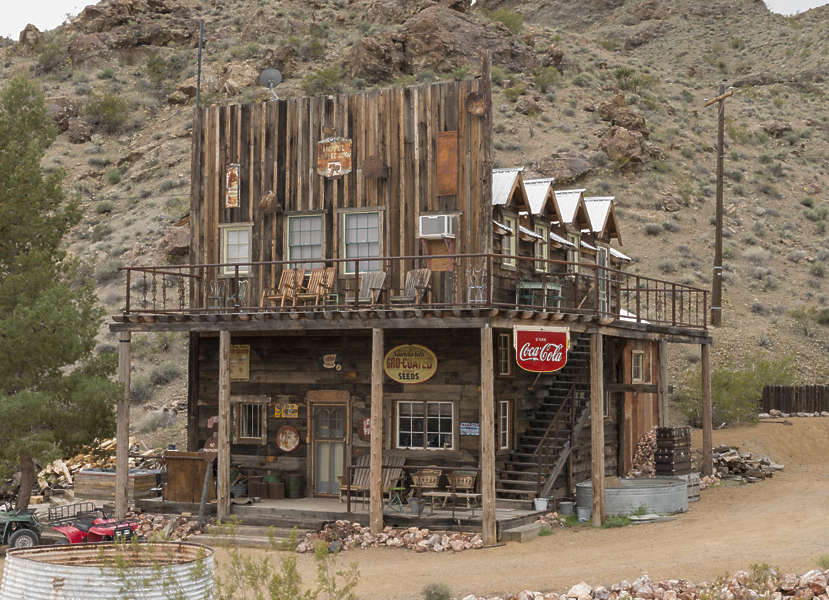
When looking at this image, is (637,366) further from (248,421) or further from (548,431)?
(248,421)

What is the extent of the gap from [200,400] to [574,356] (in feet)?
31.4

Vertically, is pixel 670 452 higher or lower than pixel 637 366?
lower

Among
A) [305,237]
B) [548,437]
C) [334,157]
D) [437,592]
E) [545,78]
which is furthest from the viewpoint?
[545,78]

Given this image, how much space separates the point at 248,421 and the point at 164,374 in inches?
619

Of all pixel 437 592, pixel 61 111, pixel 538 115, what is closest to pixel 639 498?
pixel 437 592

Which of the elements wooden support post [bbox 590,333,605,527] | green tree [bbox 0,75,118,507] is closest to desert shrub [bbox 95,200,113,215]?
green tree [bbox 0,75,118,507]

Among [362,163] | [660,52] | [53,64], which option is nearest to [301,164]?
[362,163]

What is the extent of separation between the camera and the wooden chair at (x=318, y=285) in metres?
22.1

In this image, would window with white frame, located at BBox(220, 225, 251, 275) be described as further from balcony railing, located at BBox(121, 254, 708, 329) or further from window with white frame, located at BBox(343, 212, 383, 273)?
window with white frame, located at BBox(343, 212, 383, 273)

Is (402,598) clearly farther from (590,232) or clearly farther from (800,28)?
(800,28)

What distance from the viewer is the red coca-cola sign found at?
20.0 meters

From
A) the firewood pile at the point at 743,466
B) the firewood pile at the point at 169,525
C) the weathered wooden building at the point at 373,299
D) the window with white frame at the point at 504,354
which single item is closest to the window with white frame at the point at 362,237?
the weathered wooden building at the point at 373,299

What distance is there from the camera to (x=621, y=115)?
58000mm

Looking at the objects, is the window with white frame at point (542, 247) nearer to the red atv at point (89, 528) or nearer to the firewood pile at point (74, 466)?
the red atv at point (89, 528)
